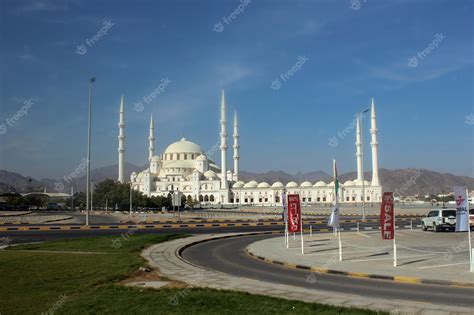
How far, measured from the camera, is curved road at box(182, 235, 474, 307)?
997 centimetres

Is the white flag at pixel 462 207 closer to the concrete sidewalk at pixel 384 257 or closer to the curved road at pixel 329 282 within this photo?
the concrete sidewalk at pixel 384 257

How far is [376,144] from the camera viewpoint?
107688 millimetres

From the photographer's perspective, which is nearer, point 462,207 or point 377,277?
point 377,277

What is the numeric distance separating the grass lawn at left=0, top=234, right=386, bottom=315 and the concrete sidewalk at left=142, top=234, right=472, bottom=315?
2.47 ft

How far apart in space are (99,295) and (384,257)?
35.8ft

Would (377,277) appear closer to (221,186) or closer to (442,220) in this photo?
(442,220)

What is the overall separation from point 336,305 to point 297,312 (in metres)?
1.16

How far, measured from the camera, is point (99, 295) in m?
9.57

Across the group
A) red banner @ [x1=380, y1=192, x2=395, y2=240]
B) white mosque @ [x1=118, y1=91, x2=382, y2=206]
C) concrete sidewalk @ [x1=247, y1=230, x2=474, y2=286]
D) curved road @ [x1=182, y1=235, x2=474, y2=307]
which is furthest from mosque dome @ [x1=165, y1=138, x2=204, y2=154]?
red banner @ [x1=380, y1=192, x2=395, y2=240]

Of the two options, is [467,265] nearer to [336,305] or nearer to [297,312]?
[336,305]

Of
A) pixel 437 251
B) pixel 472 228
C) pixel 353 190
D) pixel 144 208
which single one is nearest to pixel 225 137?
pixel 144 208

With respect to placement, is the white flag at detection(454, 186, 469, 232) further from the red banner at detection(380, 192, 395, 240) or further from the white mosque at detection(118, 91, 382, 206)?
the white mosque at detection(118, 91, 382, 206)

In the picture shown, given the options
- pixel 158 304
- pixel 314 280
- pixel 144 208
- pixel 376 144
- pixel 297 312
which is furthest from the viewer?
pixel 376 144

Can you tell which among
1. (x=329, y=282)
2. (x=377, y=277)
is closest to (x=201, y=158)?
(x=377, y=277)
